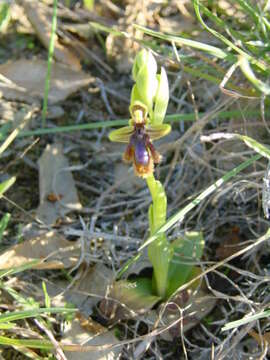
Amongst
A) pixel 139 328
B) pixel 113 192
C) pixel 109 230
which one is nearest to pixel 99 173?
pixel 113 192

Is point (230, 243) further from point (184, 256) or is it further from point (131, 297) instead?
point (131, 297)

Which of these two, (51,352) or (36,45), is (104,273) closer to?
(51,352)

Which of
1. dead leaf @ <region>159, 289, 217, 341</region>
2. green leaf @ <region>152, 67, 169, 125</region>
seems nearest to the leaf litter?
dead leaf @ <region>159, 289, 217, 341</region>

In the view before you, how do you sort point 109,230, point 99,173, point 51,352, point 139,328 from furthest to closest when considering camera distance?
point 99,173, point 109,230, point 139,328, point 51,352

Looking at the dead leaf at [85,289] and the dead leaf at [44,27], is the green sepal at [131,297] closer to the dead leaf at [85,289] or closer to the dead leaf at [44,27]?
the dead leaf at [85,289]

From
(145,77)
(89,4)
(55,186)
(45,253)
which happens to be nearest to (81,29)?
(89,4)
